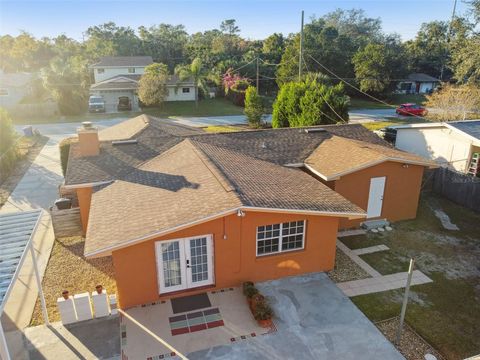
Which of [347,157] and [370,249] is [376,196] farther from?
[370,249]

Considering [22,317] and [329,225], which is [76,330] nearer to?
[22,317]

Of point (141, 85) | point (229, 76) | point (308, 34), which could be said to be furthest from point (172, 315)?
point (308, 34)

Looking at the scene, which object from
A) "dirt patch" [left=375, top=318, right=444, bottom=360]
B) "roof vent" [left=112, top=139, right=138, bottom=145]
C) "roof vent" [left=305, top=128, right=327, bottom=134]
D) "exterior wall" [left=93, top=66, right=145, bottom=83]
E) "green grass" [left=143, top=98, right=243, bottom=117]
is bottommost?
"dirt patch" [left=375, top=318, right=444, bottom=360]

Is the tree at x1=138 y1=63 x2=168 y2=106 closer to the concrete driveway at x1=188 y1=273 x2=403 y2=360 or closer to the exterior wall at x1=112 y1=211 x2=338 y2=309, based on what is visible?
the exterior wall at x1=112 y1=211 x2=338 y2=309

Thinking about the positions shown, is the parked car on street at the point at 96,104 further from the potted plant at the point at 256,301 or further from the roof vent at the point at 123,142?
the potted plant at the point at 256,301

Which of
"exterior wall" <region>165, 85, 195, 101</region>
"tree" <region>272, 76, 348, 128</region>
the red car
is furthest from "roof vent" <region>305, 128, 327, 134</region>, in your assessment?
"exterior wall" <region>165, 85, 195, 101</region>
